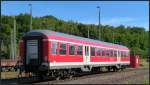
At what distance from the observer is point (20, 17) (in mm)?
100000

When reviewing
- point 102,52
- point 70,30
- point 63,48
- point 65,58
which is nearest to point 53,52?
point 63,48

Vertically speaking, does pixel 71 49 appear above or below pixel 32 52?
above

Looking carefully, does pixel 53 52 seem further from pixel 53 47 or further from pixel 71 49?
pixel 71 49

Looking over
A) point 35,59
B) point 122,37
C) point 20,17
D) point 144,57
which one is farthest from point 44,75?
point 122,37

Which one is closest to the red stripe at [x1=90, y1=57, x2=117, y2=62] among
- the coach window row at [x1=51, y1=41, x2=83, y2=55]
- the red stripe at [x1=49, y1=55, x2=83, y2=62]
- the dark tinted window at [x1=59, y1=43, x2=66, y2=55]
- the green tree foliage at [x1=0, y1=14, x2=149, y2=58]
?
the red stripe at [x1=49, y1=55, x2=83, y2=62]

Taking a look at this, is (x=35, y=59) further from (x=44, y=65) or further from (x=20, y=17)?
(x=20, y=17)

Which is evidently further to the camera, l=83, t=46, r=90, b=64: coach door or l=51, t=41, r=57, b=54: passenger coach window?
l=83, t=46, r=90, b=64: coach door

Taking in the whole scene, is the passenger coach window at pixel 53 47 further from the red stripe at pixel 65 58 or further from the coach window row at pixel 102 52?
the coach window row at pixel 102 52

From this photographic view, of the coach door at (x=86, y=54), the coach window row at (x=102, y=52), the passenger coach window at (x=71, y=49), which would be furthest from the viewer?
the coach window row at (x=102, y=52)

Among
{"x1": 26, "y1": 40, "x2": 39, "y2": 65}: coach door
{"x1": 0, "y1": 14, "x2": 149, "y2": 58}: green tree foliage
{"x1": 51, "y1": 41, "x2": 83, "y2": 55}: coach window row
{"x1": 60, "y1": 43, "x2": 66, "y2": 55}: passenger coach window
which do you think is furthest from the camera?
{"x1": 0, "y1": 14, "x2": 149, "y2": 58}: green tree foliage

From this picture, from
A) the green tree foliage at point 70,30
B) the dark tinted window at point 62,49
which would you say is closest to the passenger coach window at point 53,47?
the dark tinted window at point 62,49

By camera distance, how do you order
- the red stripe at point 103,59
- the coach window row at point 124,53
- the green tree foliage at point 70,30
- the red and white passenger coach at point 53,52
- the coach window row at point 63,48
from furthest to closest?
the green tree foliage at point 70,30 → the coach window row at point 124,53 → the red stripe at point 103,59 → the coach window row at point 63,48 → the red and white passenger coach at point 53,52

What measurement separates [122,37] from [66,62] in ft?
269

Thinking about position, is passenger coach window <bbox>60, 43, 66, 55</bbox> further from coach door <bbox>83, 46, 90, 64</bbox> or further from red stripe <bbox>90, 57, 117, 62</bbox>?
red stripe <bbox>90, 57, 117, 62</bbox>
